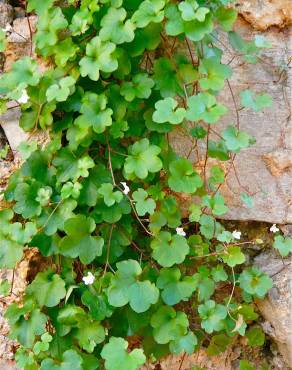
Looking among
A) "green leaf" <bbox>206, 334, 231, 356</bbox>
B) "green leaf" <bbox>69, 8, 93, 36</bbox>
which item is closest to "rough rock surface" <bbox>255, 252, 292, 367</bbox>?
"green leaf" <bbox>206, 334, 231, 356</bbox>

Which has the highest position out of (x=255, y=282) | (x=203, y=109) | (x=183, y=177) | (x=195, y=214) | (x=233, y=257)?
(x=203, y=109)

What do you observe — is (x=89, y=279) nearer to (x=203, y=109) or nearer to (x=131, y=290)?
(x=131, y=290)

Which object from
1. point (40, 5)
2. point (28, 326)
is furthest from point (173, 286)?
point (40, 5)

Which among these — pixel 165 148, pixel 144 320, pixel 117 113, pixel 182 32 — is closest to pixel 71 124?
pixel 117 113

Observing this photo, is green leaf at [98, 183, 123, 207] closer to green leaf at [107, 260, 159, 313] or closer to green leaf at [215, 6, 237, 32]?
green leaf at [107, 260, 159, 313]

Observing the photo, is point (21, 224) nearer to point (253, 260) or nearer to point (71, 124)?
point (71, 124)

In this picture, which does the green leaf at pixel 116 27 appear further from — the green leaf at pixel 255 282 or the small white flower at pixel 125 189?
the green leaf at pixel 255 282

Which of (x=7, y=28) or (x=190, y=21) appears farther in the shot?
(x=7, y=28)
